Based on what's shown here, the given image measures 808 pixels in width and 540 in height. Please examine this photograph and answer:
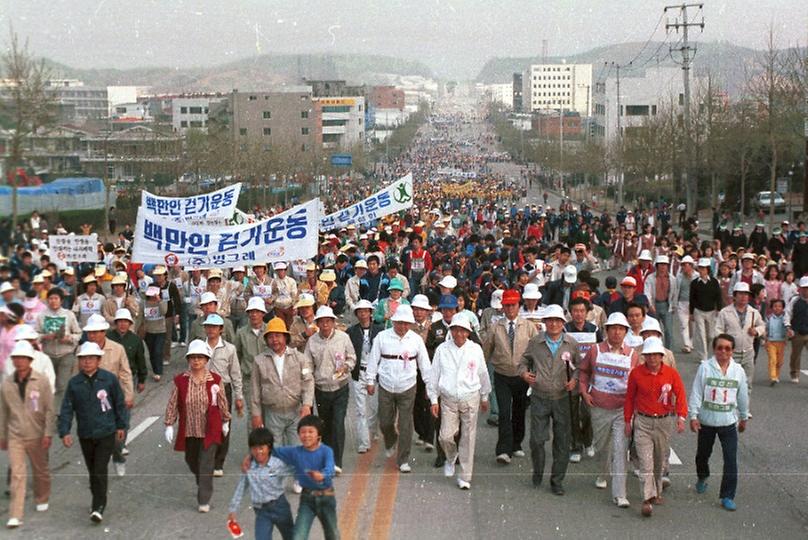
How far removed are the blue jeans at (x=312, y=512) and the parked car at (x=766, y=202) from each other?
146ft

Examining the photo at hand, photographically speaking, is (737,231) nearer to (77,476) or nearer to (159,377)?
(159,377)

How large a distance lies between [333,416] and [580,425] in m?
2.26

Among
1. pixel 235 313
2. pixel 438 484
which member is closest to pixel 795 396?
pixel 438 484

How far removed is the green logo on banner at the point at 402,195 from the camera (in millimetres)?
21734

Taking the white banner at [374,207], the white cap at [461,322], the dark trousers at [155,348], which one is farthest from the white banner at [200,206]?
the white cap at [461,322]

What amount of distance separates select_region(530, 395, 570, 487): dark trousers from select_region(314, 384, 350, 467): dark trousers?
5.24 ft

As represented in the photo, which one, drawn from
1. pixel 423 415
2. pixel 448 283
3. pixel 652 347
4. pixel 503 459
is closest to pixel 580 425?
pixel 503 459

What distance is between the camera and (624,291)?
12.7 m

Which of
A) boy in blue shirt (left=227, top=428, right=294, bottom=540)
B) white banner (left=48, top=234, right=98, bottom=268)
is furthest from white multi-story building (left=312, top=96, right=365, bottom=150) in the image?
boy in blue shirt (left=227, top=428, right=294, bottom=540)

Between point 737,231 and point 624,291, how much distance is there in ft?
41.9

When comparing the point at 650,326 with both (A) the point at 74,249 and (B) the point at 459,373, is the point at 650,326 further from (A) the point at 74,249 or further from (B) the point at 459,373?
(A) the point at 74,249

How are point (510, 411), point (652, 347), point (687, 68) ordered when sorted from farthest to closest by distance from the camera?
point (687, 68), point (510, 411), point (652, 347)

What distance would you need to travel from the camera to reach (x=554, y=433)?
29.0 feet

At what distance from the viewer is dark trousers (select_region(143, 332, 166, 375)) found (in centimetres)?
1449
